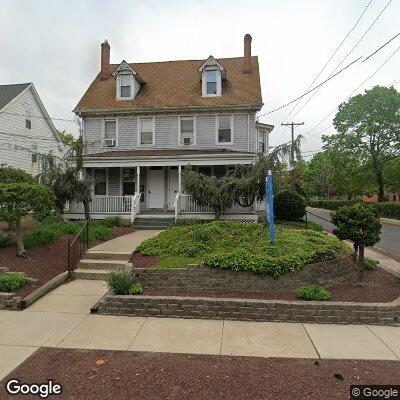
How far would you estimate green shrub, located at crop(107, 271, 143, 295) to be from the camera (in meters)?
6.65

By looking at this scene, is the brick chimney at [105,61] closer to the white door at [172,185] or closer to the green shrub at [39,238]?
the white door at [172,185]

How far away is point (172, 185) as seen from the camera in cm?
1880

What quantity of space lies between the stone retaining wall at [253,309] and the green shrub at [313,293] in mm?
349

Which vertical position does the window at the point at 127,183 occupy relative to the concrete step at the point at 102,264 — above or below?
above

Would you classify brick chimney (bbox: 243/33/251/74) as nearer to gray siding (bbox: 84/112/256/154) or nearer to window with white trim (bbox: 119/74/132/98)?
gray siding (bbox: 84/112/256/154)

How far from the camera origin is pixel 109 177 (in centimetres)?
1938

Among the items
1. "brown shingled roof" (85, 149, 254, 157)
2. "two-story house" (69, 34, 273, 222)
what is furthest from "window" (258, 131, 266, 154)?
"brown shingled roof" (85, 149, 254, 157)

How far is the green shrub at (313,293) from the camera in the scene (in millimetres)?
6438

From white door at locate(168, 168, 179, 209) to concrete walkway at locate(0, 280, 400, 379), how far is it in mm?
12428

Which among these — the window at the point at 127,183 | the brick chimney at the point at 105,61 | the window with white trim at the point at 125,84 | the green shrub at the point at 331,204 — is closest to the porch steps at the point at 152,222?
the window at the point at 127,183

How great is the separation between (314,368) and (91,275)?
5.80 metres

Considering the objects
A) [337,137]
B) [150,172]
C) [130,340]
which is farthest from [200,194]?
[337,137]

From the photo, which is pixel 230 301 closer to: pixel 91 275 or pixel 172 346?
pixel 172 346

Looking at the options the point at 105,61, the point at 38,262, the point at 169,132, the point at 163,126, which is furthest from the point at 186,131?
the point at 38,262
